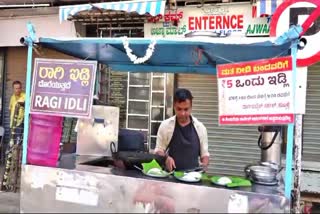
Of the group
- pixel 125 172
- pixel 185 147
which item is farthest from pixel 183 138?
pixel 125 172

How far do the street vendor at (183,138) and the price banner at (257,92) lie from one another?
69cm

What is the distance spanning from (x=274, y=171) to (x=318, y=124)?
390cm

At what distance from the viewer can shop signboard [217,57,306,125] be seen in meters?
3.49

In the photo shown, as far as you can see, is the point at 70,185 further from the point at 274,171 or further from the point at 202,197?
the point at 274,171

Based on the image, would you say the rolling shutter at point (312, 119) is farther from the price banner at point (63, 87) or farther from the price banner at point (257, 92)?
the price banner at point (63, 87)

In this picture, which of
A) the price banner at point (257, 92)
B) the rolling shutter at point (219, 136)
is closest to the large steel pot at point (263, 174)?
the price banner at point (257, 92)

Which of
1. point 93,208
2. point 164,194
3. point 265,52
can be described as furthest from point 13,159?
point 265,52

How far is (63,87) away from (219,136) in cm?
452

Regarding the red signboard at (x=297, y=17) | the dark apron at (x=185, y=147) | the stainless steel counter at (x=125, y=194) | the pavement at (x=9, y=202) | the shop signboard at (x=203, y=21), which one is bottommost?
the pavement at (x=9, y=202)

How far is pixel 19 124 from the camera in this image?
24.9 ft

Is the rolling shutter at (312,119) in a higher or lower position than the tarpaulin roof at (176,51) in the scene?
lower

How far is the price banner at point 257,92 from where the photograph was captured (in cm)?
349

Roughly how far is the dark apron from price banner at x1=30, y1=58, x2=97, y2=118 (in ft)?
3.45

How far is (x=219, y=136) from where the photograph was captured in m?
8.06
